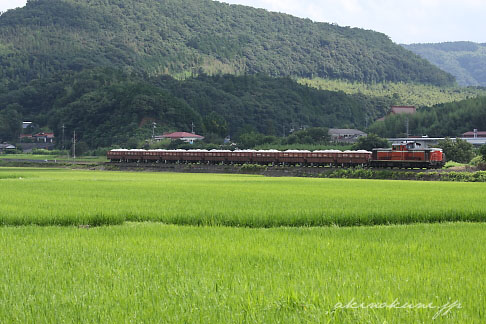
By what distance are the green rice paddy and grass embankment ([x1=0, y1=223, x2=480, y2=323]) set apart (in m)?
0.03

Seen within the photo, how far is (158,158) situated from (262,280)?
80.0 meters

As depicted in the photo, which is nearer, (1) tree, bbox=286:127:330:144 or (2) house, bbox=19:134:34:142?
(1) tree, bbox=286:127:330:144

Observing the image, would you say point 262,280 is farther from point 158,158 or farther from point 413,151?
point 158,158

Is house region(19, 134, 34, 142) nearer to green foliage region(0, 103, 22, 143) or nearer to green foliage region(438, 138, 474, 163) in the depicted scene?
green foliage region(0, 103, 22, 143)

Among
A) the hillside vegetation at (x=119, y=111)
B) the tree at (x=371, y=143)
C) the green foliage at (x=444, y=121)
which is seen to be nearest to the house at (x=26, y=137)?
the hillside vegetation at (x=119, y=111)

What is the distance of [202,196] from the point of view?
27.1 meters

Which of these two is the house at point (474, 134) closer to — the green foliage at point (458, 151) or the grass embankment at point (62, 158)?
the green foliage at point (458, 151)

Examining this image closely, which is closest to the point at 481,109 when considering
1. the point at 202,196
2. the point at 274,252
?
the point at 202,196

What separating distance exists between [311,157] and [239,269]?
6066cm

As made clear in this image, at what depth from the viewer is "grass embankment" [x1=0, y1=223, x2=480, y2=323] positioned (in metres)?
7.39

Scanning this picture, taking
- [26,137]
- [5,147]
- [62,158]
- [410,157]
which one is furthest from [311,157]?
[26,137]

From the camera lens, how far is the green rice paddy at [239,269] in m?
7.43

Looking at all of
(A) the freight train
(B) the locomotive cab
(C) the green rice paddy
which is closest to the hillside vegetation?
(A) the freight train

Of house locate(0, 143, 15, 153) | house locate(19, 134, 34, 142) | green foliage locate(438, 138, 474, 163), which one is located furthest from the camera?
house locate(19, 134, 34, 142)
